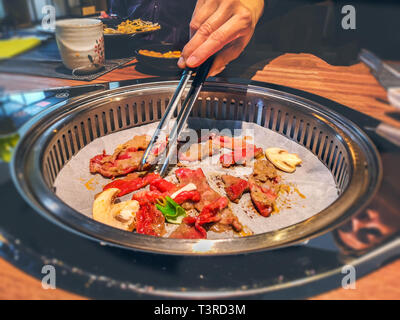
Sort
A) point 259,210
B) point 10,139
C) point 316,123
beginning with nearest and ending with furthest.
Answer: point 10,139
point 259,210
point 316,123

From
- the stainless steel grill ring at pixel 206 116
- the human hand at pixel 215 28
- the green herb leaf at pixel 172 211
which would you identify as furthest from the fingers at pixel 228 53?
the green herb leaf at pixel 172 211

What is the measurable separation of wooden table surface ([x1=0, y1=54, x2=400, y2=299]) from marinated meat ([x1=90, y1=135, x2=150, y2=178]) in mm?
530

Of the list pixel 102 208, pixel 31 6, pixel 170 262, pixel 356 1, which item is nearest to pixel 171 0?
pixel 31 6

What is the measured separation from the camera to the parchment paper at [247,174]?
1.27 metres

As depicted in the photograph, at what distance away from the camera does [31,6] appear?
143 cm

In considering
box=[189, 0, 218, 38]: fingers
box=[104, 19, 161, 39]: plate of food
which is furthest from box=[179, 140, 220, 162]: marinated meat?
box=[104, 19, 161, 39]: plate of food

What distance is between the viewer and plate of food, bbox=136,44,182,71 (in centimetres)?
192

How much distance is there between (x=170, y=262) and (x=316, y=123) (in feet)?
3.82

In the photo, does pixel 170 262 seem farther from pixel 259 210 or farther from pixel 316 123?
pixel 316 123

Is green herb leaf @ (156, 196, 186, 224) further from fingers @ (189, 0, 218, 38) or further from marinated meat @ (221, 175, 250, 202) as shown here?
fingers @ (189, 0, 218, 38)

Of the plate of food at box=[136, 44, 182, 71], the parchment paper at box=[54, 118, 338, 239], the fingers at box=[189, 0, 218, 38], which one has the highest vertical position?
the fingers at box=[189, 0, 218, 38]

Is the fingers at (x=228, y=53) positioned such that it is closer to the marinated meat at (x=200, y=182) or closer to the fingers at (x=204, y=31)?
the fingers at (x=204, y=31)

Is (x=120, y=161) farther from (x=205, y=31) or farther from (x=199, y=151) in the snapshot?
(x=205, y=31)

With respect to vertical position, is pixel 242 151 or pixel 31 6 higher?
pixel 31 6
